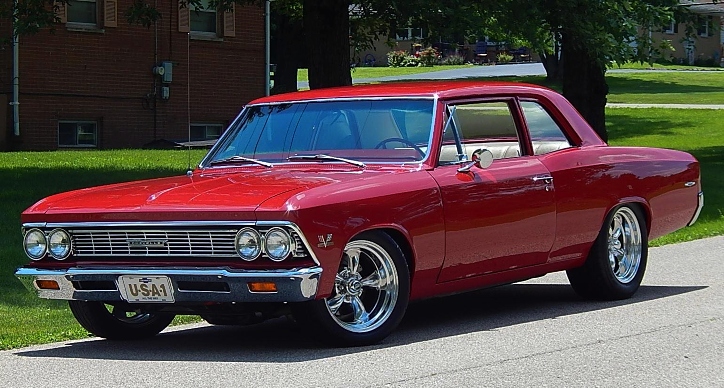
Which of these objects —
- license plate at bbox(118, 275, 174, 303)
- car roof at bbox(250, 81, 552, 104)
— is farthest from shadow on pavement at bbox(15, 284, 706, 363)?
car roof at bbox(250, 81, 552, 104)

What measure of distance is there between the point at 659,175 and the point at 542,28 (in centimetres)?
907

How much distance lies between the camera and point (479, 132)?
912 centimetres

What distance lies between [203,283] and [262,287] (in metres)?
0.34

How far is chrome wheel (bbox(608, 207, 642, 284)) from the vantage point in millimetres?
9820

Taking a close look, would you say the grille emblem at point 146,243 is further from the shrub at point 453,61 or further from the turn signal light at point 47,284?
the shrub at point 453,61

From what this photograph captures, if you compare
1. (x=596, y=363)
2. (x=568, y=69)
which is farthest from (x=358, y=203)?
(x=568, y=69)

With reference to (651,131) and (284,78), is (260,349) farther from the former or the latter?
(284,78)

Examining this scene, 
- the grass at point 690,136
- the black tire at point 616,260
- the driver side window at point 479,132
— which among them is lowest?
the grass at point 690,136

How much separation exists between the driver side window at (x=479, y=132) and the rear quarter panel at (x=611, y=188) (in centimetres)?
28

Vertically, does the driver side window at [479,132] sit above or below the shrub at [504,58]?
above

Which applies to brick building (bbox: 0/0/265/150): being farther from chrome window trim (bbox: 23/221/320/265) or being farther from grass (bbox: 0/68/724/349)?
chrome window trim (bbox: 23/221/320/265)

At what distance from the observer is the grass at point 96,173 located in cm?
957

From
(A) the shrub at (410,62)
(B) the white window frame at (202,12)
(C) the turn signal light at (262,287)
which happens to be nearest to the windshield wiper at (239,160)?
(C) the turn signal light at (262,287)

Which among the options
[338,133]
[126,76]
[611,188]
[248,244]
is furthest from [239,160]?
[126,76]
